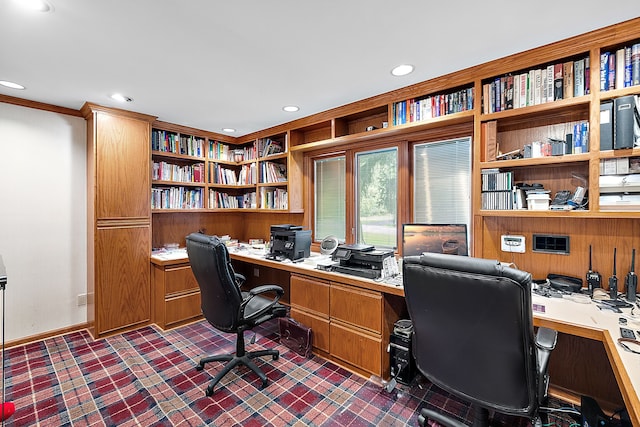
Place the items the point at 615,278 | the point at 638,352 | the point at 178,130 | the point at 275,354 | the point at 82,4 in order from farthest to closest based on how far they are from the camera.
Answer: the point at 178,130 → the point at 275,354 → the point at 615,278 → the point at 82,4 → the point at 638,352

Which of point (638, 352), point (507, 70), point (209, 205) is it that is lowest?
point (638, 352)

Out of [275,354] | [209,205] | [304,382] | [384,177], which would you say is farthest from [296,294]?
[209,205]

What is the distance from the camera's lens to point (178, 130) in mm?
3703

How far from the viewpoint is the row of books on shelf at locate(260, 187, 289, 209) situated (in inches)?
147

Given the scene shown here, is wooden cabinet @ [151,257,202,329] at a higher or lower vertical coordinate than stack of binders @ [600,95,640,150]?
lower

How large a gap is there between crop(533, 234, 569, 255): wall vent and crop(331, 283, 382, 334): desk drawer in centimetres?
116

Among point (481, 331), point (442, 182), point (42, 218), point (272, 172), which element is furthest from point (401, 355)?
point (42, 218)

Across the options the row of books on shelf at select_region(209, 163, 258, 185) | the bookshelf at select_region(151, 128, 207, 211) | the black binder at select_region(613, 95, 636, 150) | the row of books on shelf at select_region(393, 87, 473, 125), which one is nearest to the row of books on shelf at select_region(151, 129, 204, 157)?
the bookshelf at select_region(151, 128, 207, 211)

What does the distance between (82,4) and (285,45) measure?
3.38 feet

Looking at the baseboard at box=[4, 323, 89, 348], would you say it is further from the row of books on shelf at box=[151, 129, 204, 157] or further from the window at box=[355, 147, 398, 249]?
the window at box=[355, 147, 398, 249]

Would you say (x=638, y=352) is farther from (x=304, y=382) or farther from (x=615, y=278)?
(x=304, y=382)

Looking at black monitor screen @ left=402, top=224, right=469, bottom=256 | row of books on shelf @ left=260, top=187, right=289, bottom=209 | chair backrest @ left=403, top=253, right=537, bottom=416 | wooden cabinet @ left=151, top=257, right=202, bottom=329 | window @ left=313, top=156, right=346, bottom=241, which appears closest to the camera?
chair backrest @ left=403, top=253, right=537, bottom=416

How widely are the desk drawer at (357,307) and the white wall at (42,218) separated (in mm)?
2783

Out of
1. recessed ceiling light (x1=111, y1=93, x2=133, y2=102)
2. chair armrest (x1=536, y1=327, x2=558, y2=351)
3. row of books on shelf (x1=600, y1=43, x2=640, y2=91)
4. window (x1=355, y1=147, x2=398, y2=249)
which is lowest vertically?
chair armrest (x1=536, y1=327, x2=558, y2=351)
